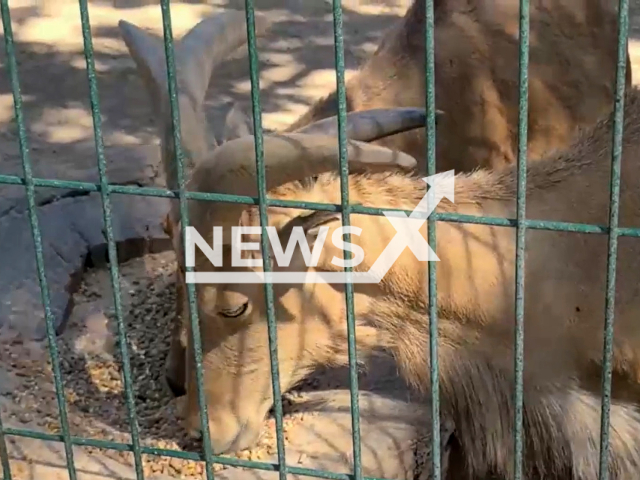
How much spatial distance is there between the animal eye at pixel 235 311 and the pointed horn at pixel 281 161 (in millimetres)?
398

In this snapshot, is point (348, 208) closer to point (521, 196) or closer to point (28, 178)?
point (521, 196)

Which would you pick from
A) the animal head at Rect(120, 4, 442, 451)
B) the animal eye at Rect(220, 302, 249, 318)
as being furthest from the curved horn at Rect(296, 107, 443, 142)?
the animal eye at Rect(220, 302, 249, 318)

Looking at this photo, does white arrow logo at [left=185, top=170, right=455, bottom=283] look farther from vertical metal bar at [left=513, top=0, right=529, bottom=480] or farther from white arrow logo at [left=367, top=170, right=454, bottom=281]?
vertical metal bar at [left=513, top=0, right=529, bottom=480]

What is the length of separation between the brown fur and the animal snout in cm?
116

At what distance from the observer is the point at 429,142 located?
1.75m

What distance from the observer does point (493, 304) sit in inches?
103

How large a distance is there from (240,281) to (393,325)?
41 centimetres

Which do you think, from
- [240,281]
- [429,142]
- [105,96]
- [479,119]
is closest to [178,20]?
[105,96]

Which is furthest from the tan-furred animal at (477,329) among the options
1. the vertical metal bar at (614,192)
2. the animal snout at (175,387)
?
the vertical metal bar at (614,192)

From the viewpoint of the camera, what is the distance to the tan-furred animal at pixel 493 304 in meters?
2.58

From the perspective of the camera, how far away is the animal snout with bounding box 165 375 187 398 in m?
3.18

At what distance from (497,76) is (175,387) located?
158cm

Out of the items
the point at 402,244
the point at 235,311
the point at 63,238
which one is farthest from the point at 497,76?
the point at 63,238

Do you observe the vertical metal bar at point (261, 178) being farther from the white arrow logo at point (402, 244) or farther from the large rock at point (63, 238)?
the large rock at point (63, 238)
